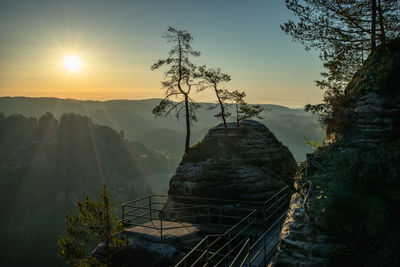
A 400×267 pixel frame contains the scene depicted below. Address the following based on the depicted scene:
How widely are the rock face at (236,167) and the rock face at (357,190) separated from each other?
689cm

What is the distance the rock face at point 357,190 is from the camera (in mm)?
7914

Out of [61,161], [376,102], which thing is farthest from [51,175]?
[376,102]

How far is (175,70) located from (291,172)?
10664 mm

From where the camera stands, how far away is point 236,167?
17.9 metres

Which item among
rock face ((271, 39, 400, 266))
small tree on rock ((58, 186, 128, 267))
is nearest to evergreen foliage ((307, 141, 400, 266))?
rock face ((271, 39, 400, 266))

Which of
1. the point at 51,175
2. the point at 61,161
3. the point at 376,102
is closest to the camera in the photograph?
the point at 376,102

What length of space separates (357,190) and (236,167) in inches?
374

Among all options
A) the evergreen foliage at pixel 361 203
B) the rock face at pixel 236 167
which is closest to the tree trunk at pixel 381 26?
the evergreen foliage at pixel 361 203

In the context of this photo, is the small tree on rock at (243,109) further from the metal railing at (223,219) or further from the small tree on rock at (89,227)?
the small tree on rock at (89,227)

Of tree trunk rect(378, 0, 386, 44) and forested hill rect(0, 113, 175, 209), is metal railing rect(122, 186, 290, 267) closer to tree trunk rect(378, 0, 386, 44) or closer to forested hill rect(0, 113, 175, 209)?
tree trunk rect(378, 0, 386, 44)

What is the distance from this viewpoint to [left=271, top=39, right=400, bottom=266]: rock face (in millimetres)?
7914

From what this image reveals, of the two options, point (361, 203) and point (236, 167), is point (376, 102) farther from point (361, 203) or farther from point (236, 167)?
point (236, 167)

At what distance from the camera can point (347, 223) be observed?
8141 millimetres

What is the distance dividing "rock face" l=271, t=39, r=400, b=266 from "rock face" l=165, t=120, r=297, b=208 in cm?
689
